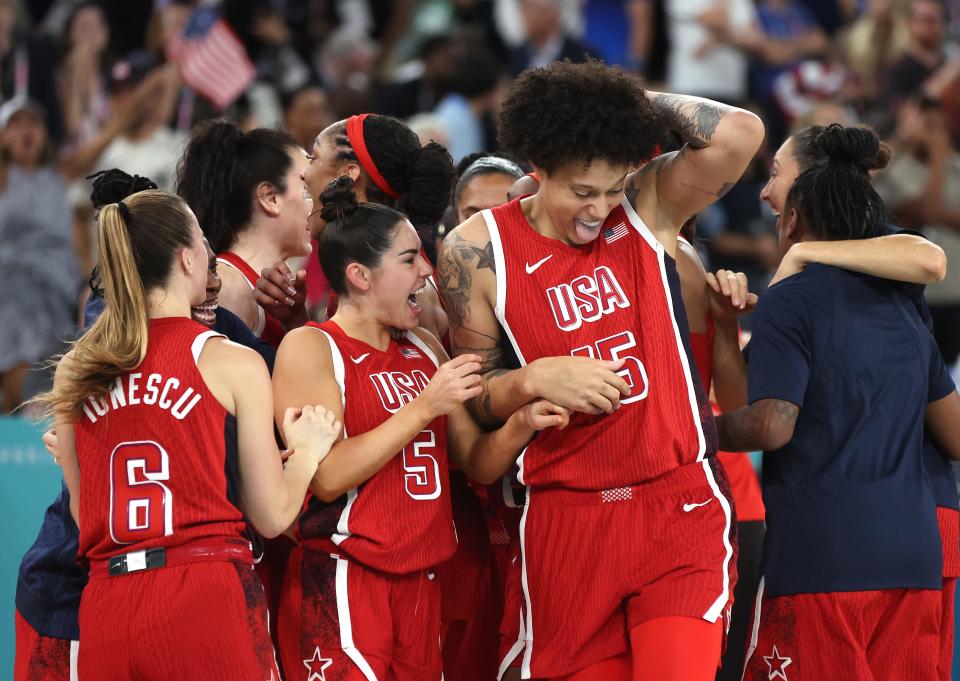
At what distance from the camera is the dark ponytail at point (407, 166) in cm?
432

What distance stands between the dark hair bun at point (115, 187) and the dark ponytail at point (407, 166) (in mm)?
841

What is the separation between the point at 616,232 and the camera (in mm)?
3795

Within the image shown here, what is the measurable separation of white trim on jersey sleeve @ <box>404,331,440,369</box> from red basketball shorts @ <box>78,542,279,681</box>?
37.5 inches

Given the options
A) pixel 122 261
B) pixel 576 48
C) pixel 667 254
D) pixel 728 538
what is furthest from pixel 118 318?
pixel 576 48

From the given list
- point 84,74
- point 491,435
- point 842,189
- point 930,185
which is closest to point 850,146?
point 842,189

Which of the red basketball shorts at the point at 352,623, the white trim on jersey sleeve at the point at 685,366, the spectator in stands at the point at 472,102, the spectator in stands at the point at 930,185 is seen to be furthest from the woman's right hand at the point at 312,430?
the spectator in stands at the point at 472,102

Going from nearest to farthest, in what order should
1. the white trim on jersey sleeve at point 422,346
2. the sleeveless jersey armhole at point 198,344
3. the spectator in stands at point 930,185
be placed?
the sleeveless jersey armhole at point 198,344 < the white trim on jersey sleeve at point 422,346 < the spectator in stands at point 930,185

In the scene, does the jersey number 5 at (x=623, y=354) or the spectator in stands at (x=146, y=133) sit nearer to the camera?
the jersey number 5 at (x=623, y=354)

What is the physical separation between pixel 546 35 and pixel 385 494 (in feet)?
22.9

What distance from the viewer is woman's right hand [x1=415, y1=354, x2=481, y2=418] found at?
3.60 metres

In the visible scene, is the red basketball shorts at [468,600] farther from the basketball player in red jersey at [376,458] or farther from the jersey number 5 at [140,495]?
the jersey number 5 at [140,495]

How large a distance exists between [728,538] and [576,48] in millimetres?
6856

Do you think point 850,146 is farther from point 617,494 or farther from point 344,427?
point 344,427

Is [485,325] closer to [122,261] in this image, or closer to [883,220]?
[122,261]
